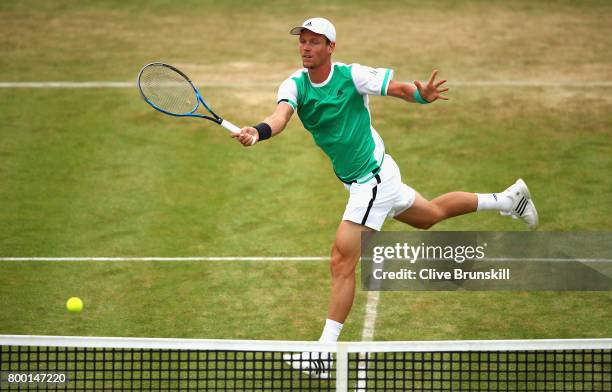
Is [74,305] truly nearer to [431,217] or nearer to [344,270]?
[344,270]

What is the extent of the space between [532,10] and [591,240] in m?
7.61

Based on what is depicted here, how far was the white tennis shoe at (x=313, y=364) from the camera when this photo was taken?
6883 millimetres

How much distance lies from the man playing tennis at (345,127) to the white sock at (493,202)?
1.08 m

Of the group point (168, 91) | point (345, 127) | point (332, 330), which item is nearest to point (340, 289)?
point (332, 330)

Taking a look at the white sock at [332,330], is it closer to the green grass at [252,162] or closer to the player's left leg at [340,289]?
the player's left leg at [340,289]

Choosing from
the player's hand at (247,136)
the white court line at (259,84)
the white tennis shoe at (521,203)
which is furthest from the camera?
the white court line at (259,84)

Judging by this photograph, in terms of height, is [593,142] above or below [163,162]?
above

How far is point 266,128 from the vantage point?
23.3 ft

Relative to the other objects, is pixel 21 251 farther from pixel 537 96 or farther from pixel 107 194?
pixel 537 96

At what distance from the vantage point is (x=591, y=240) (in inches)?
375

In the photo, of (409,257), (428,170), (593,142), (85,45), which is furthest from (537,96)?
(85,45)

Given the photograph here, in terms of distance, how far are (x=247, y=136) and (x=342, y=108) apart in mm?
970

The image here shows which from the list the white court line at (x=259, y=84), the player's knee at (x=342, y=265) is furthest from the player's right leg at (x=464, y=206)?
the white court line at (x=259, y=84)

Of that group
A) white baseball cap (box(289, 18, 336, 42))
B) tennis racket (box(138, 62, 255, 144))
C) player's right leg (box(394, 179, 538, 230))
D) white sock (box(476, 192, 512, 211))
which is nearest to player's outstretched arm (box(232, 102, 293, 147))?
→ white baseball cap (box(289, 18, 336, 42))
